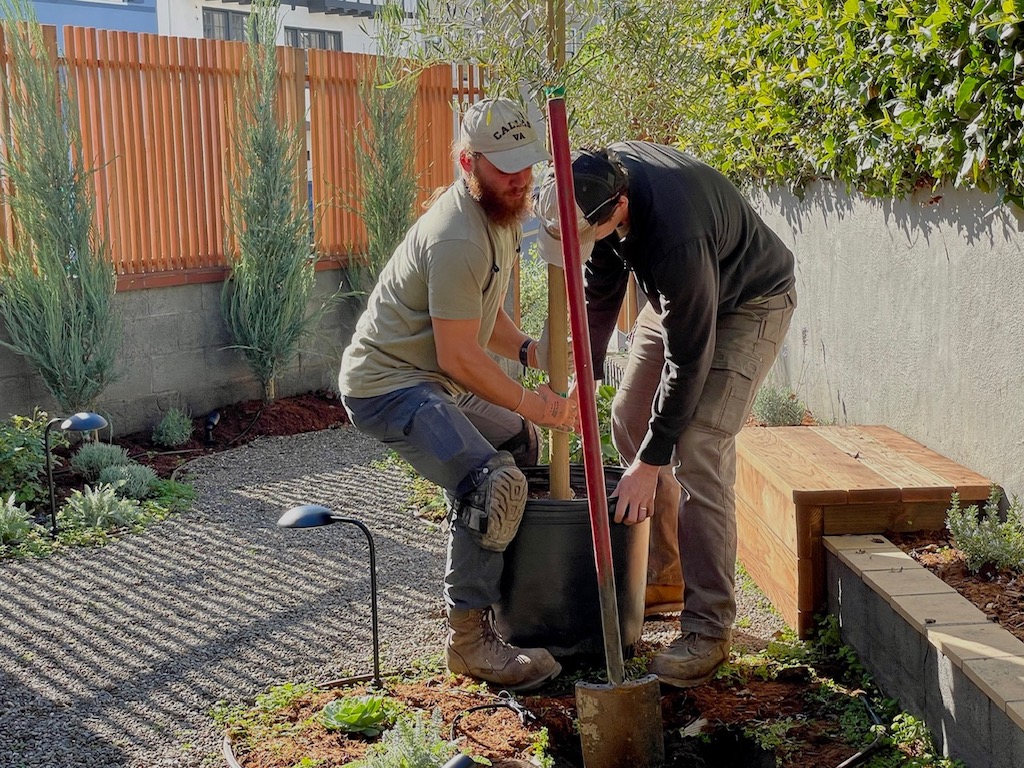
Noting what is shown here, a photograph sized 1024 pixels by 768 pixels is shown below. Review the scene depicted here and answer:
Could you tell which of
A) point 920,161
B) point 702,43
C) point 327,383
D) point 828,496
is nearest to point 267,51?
point 327,383

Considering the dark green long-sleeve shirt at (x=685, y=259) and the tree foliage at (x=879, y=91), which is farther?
the tree foliage at (x=879, y=91)

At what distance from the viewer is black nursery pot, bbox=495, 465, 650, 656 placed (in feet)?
11.3

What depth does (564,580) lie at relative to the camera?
3484mm

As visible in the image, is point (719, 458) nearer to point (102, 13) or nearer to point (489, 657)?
point (489, 657)

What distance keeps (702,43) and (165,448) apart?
13.7 feet

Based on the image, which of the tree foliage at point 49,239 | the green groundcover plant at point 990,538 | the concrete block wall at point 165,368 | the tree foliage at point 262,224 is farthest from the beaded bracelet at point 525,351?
the tree foliage at point 262,224

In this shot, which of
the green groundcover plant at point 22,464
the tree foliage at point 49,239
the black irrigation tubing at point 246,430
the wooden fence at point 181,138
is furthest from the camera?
the black irrigation tubing at point 246,430

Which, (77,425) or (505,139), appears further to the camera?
(77,425)

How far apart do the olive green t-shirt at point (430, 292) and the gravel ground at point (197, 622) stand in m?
1.02

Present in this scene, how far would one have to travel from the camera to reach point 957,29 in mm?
3635

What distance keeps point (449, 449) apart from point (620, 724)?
933mm

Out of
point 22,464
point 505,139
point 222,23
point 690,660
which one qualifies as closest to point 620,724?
point 690,660

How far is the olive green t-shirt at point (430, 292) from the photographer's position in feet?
10.8

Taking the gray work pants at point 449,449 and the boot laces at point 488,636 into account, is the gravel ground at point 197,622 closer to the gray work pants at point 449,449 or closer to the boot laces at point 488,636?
A: the boot laces at point 488,636
